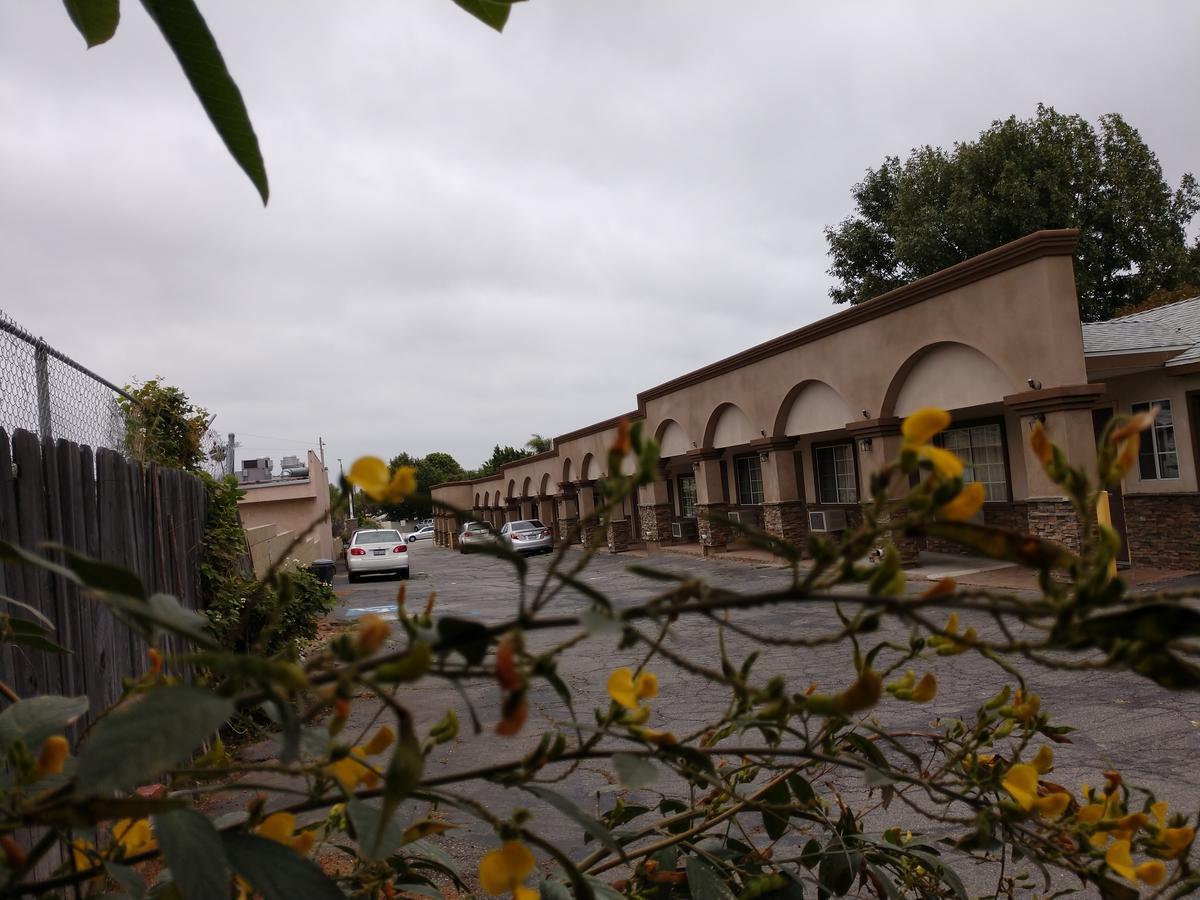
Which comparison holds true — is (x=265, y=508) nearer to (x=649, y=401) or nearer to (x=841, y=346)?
(x=649, y=401)

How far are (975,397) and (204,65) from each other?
13193mm

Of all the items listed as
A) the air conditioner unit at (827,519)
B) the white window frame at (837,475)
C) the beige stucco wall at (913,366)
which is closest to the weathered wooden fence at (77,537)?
the beige stucco wall at (913,366)

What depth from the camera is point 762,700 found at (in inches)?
26.3

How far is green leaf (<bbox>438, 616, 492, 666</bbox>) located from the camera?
0.50 metres

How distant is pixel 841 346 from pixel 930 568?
4075 mm

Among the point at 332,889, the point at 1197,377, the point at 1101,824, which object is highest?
the point at 1197,377

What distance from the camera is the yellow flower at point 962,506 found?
523mm

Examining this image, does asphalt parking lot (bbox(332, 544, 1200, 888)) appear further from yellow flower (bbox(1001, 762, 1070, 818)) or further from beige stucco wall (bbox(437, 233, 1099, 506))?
beige stucco wall (bbox(437, 233, 1099, 506))

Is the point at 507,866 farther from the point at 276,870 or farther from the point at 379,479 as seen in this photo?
the point at 379,479

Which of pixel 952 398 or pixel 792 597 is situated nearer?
pixel 792 597

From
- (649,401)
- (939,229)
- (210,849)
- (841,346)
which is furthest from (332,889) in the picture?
(939,229)

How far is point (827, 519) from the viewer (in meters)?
17.0

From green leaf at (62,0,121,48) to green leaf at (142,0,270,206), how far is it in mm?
281

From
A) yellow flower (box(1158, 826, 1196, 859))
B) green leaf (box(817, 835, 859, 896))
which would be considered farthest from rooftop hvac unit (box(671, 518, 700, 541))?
yellow flower (box(1158, 826, 1196, 859))
